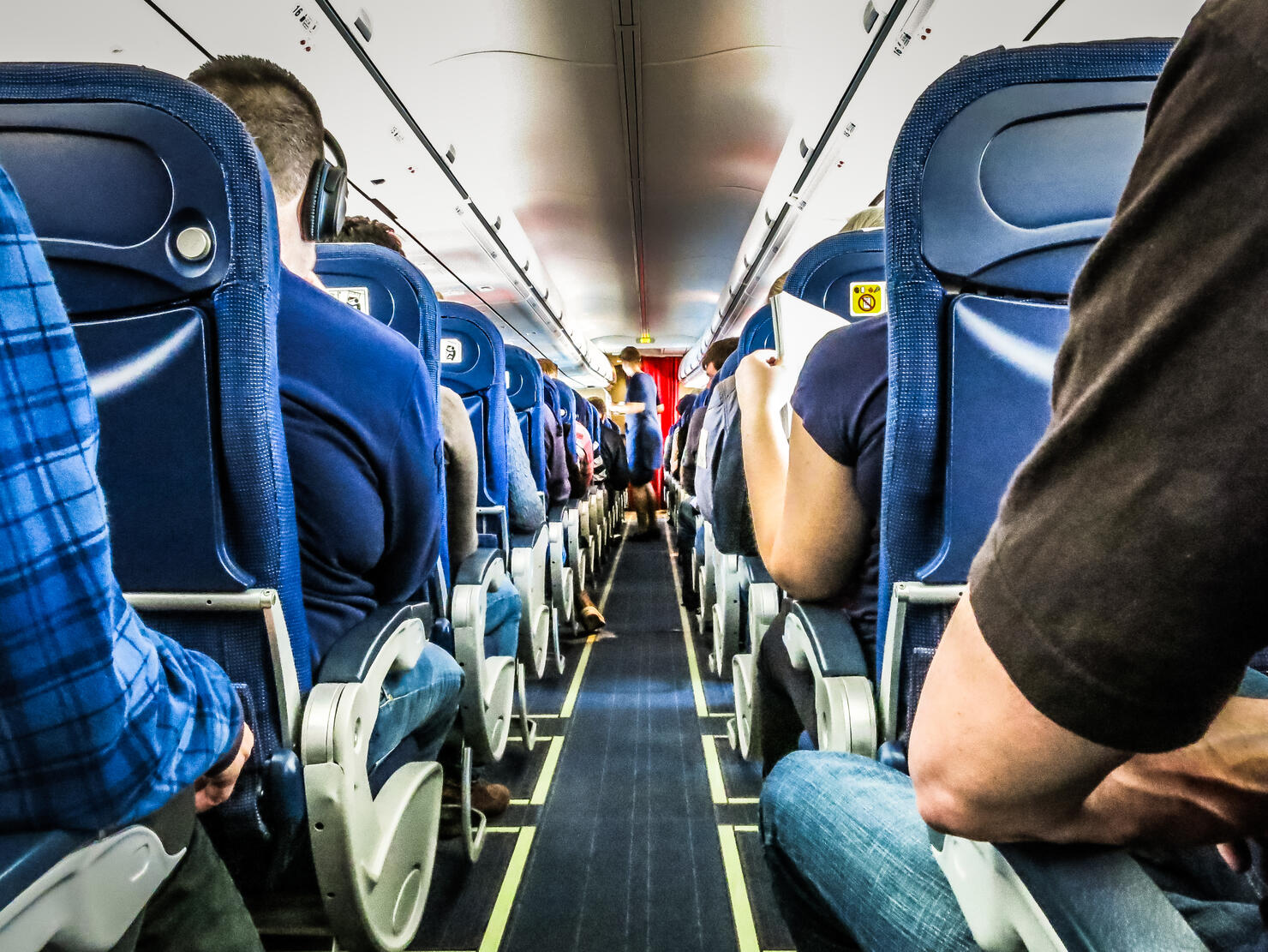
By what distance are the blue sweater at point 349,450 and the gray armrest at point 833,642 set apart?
0.83m

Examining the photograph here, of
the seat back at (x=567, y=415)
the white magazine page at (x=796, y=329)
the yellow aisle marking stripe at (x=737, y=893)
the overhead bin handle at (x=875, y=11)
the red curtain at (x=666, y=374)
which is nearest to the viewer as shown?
the white magazine page at (x=796, y=329)

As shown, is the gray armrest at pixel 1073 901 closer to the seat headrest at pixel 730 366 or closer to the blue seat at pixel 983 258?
the blue seat at pixel 983 258

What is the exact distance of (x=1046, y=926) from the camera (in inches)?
22.4

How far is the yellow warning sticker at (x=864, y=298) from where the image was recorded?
6.76 feet

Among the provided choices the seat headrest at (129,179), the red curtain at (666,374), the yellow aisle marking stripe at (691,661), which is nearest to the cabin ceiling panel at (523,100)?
the seat headrest at (129,179)

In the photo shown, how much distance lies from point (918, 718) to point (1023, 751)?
0.35 ft

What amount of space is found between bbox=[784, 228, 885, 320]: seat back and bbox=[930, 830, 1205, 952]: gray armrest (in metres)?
1.65

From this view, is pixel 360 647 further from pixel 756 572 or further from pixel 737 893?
pixel 756 572

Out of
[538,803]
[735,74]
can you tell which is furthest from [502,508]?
[735,74]

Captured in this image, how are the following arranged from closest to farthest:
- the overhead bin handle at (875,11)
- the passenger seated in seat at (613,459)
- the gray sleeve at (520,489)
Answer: the overhead bin handle at (875,11) < the gray sleeve at (520,489) < the passenger seated in seat at (613,459)

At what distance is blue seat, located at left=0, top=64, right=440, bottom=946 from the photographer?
94 cm

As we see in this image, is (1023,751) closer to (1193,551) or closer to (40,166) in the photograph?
(1193,551)

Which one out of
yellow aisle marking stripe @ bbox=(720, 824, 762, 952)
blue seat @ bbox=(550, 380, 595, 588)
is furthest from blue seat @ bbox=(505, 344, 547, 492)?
yellow aisle marking stripe @ bbox=(720, 824, 762, 952)

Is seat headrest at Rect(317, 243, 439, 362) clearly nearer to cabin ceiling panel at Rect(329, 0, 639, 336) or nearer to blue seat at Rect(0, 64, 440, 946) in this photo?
blue seat at Rect(0, 64, 440, 946)
